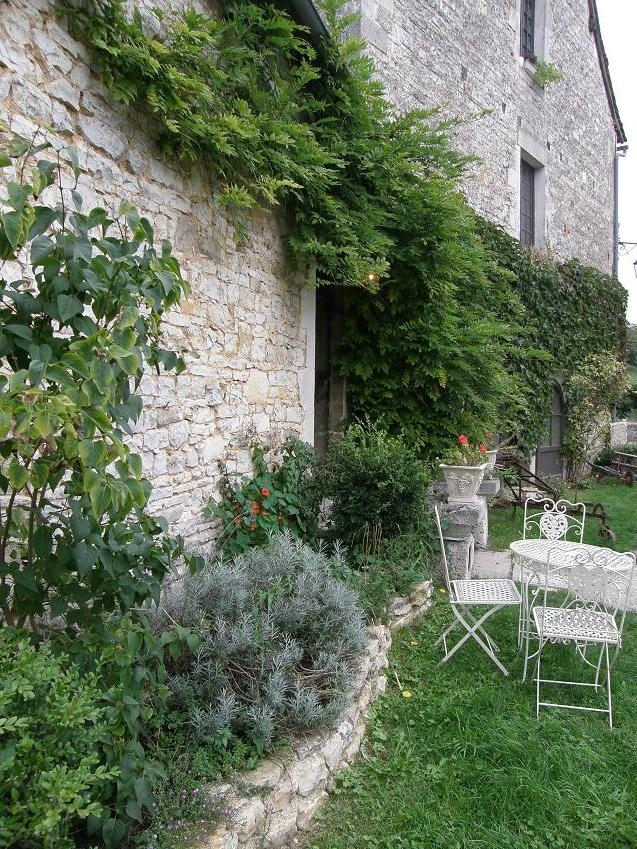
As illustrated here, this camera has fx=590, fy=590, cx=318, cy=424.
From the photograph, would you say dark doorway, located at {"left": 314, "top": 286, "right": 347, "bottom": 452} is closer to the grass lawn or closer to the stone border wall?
the grass lawn

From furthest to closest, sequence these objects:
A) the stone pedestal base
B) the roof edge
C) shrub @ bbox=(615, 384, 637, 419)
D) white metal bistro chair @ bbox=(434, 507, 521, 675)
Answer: shrub @ bbox=(615, 384, 637, 419)
the roof edge
the stone pedestal base
white metal bistro chair @ bbox=(434, 507, 521, 675)

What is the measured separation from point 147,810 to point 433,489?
4.10 metres

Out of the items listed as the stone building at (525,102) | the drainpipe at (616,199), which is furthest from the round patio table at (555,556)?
the drainpipe at (616,199)

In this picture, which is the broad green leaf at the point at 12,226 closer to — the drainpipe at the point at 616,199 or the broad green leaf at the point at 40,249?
the broad green leaf at the point at 40,249

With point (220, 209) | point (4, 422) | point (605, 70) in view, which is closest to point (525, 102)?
point (605, 70)

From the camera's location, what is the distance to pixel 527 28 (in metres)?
9.68

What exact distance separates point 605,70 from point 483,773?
14.3m

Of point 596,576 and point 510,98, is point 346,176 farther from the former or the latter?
point 510,98

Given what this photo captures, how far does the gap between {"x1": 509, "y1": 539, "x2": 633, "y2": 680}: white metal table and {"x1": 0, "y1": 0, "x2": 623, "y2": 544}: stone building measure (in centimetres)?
198

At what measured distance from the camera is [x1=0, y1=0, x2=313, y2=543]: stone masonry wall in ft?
8.59

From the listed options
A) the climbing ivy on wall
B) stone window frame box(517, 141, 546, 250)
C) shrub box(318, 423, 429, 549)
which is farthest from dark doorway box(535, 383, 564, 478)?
shrub box(318, 423, 429, 549)

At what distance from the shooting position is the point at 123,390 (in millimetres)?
1710

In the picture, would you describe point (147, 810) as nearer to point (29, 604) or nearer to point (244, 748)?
point (244, 748)

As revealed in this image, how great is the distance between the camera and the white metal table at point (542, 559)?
3129 millimetres
